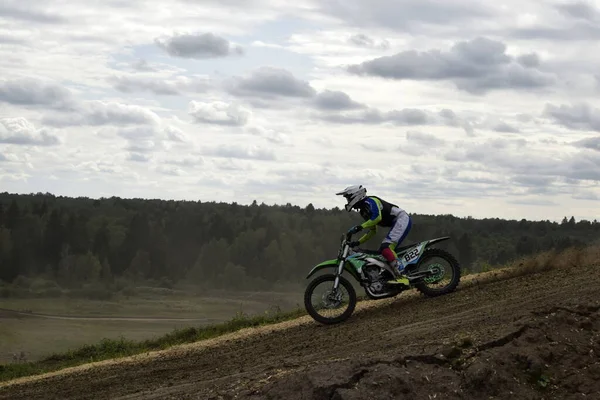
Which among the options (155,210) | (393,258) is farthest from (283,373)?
(155,210)

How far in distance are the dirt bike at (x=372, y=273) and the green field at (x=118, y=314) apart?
59.0m

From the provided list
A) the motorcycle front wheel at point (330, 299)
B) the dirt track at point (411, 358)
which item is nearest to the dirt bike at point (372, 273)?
the motorcycle front wheel at point (330, 299)

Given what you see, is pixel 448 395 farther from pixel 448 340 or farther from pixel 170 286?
pixel 170 286

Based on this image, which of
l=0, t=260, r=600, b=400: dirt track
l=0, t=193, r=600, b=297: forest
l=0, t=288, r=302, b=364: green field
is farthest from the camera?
l=0, t=193, r=600, b=297: forest

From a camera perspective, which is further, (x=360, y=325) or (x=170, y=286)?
(x=170, y=286)

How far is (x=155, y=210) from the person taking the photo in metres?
164

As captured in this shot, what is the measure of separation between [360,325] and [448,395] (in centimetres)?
551

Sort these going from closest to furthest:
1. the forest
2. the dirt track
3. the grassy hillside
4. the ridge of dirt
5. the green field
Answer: the ridge of dirt < the dirt track < the grassy hillside < the green field < the forest

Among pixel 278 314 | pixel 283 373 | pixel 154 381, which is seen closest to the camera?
pixel 283 373

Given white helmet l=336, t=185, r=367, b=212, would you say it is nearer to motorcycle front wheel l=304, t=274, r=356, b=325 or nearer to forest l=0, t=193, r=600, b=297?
motorcycle front wheel l=304, t=274, r=356, b=325

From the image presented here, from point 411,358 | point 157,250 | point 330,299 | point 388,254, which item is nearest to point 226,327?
point 330,299

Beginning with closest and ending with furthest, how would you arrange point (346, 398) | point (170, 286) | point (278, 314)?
point (346, 398), point (278, 314), point (170, 286)

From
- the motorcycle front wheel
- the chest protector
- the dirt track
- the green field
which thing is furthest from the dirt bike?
the green field

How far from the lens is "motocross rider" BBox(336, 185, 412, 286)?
51.7ft
